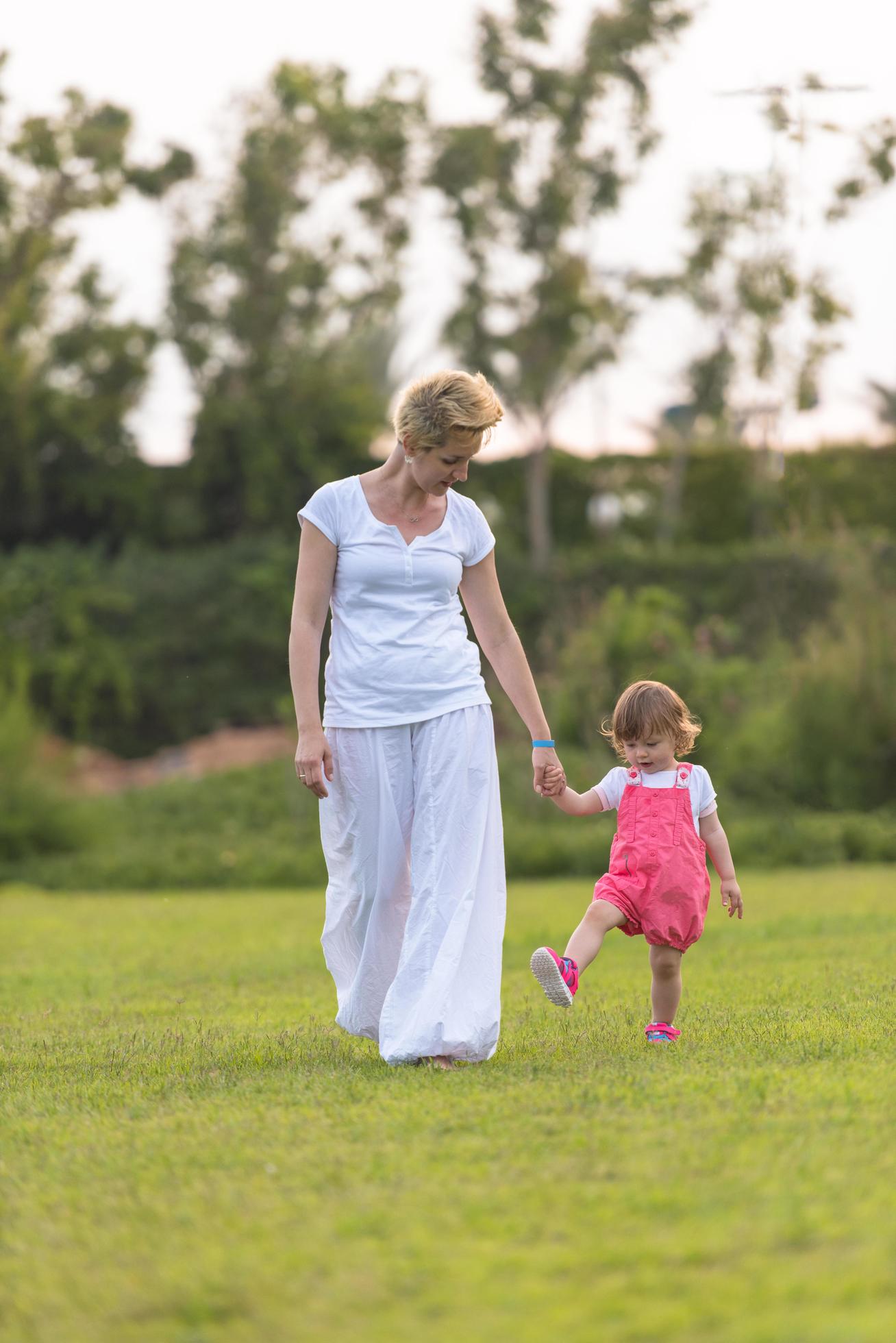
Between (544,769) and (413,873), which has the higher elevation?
(544,769)

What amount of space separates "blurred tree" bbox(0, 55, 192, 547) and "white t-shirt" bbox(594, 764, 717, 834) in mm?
22321

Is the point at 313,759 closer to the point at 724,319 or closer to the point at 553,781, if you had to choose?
the point at 553,781

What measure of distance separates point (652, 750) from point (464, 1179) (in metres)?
2.16

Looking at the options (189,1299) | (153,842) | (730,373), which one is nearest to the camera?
(189,1299)

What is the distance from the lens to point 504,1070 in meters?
4.58

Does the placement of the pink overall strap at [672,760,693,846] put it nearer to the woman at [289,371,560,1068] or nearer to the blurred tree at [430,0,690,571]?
the woman at [289,371,560,1068]

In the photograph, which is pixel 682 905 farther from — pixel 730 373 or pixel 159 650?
pixel 730 373

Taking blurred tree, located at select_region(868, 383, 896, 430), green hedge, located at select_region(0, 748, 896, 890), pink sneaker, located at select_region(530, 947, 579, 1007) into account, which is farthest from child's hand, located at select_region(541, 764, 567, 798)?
blurred tree, located at select_region(868, 383, 896, 430)

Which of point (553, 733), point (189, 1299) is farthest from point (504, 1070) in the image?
point (553, 733)

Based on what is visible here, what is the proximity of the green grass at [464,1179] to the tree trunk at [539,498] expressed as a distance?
21713 millimetres

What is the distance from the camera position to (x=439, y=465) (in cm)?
495

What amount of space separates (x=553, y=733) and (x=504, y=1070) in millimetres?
11777

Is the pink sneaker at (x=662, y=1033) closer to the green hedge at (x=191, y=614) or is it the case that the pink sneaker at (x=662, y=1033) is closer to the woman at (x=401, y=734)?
the woman at (x=401, y=734)

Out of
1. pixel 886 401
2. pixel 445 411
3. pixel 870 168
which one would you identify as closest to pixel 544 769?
pixel 445 411
